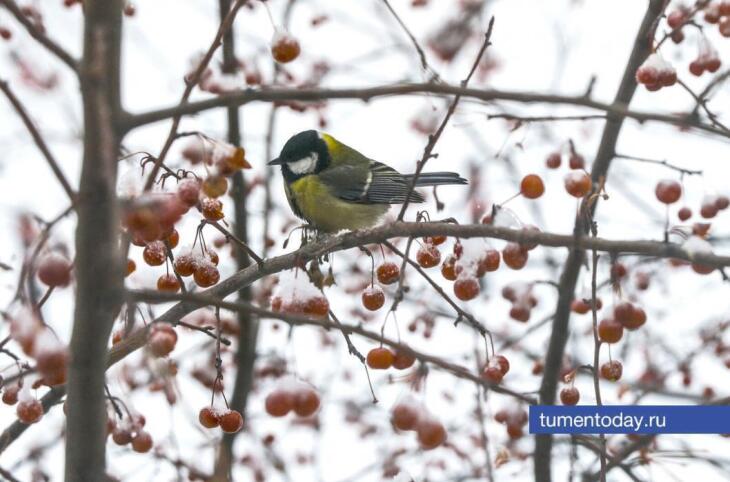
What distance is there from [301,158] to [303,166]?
0.17 feet

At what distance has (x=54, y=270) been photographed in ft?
5.11

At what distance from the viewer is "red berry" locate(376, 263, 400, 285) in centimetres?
291

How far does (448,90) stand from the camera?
141 centimetres

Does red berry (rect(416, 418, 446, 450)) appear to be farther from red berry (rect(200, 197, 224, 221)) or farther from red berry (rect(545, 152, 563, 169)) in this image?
red berry (rect(545, 152, 563, 169))

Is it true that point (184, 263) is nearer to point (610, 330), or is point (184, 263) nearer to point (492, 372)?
point (492, 372)

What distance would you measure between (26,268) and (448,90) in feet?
2.54

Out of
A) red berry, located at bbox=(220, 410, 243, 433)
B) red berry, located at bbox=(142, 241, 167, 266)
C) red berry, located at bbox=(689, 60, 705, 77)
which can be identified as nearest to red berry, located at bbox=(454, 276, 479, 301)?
red berry, located at bbox=(220, 410, 243, 433)

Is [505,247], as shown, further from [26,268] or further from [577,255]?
[26,268]

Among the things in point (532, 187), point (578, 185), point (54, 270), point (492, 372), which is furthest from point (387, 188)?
point (54, 270)

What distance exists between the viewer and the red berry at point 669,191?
3.12 meters

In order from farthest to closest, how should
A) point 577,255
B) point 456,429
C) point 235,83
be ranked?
point 456,429 < point 235,83 < point 577,255

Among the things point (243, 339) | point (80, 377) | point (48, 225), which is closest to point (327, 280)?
point (80, 377)

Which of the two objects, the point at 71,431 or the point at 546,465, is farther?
the point at 546,465

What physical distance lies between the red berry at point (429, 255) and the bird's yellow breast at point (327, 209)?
1.99 m
